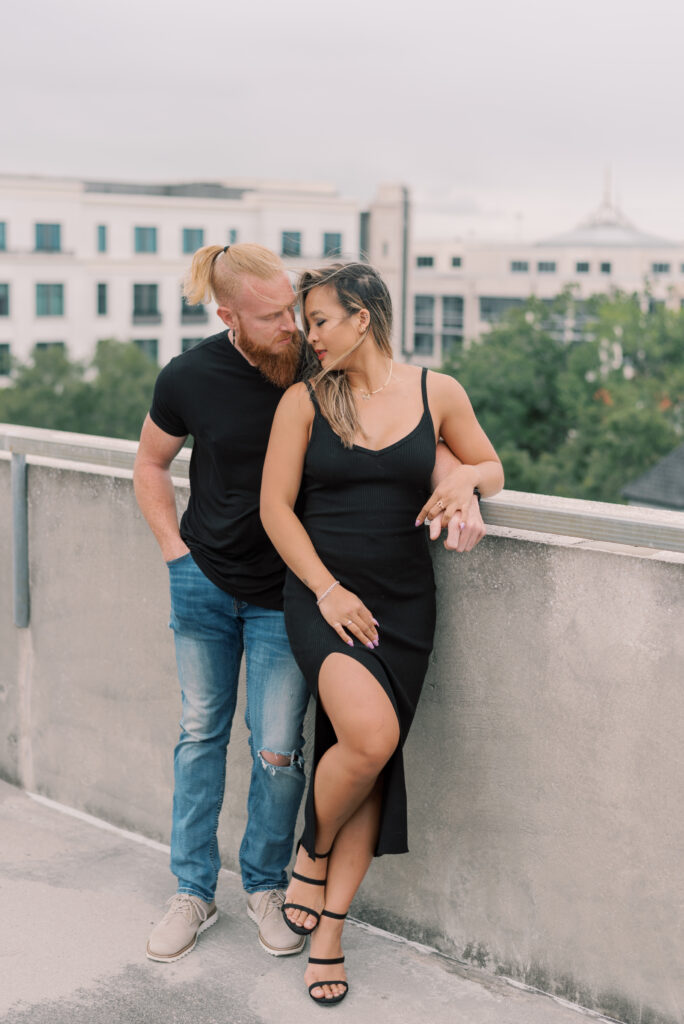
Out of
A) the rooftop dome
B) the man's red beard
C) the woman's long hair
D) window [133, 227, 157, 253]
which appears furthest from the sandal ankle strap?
the rooftop dome

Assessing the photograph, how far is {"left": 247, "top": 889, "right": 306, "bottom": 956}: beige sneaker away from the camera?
3127 millimetres

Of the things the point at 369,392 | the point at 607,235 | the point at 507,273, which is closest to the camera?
the point at 369,392

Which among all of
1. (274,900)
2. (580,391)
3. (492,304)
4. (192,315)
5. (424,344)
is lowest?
(274,900)

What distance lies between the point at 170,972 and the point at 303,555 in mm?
1124

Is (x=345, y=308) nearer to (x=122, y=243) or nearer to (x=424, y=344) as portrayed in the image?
(x=122, y=243)

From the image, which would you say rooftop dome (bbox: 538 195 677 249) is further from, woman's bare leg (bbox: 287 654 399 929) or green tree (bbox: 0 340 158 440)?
woman's bare leg (bbox: 287 654 399 929)

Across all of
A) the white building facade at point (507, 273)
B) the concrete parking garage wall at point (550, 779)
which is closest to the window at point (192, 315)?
the white building facade at point (507, 273)

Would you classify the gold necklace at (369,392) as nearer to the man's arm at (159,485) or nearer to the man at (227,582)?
the man at (227,582)

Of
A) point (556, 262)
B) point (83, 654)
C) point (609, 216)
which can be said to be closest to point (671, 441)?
point (83, 654)

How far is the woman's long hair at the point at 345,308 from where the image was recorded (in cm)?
279

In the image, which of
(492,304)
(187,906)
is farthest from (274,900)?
(492,304)

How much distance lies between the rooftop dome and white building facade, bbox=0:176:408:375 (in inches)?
1836

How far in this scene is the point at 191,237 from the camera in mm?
70562

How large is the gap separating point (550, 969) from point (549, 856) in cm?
28
